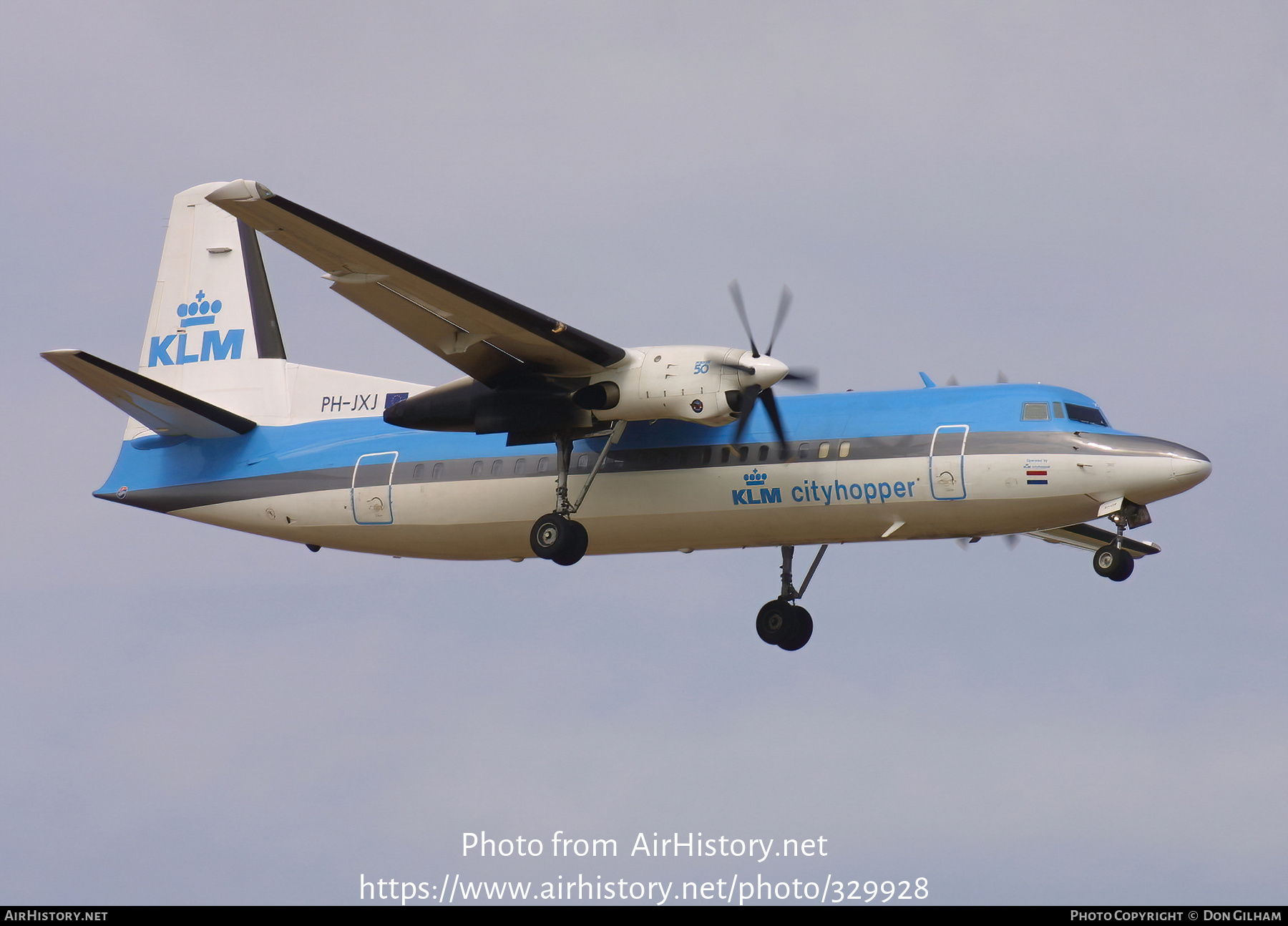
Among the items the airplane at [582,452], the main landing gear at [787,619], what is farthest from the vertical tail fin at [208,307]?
the main landing gear at [787,619]

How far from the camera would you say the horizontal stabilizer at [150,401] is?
23.2 meters

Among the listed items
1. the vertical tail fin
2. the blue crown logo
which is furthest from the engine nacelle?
the blue crown logo

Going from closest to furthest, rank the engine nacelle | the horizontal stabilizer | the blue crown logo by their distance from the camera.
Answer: the engine nacelle → the horizontal stabilizer → the blue crown logo

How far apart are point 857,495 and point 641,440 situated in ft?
10.4

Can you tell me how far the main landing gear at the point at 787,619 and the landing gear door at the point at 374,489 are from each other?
18.7ft

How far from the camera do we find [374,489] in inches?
971

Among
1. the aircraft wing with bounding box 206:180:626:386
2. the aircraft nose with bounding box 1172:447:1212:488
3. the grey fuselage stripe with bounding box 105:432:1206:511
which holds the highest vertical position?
the aircraft wing with bounding box 206:180:626:386

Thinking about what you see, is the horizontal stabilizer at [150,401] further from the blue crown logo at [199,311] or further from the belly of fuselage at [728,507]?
the blue crown logo at [199,311]

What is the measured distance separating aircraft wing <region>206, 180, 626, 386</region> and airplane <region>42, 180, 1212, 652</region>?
0.03 m

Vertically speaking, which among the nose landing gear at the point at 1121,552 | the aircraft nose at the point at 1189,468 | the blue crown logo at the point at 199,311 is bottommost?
the nose landing gear at the point at 1121,552

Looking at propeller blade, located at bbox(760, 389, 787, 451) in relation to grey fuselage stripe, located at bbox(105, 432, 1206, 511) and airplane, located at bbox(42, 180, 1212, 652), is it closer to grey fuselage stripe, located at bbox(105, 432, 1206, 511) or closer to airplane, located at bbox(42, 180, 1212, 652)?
airplane, located at bbox(42, 180, 1212, 652)

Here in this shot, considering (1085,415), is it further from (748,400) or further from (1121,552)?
(748,400)

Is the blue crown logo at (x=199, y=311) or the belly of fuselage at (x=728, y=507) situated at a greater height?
the blue crown logo at (x=199, y=311)

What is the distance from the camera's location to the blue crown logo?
28.2 metres
